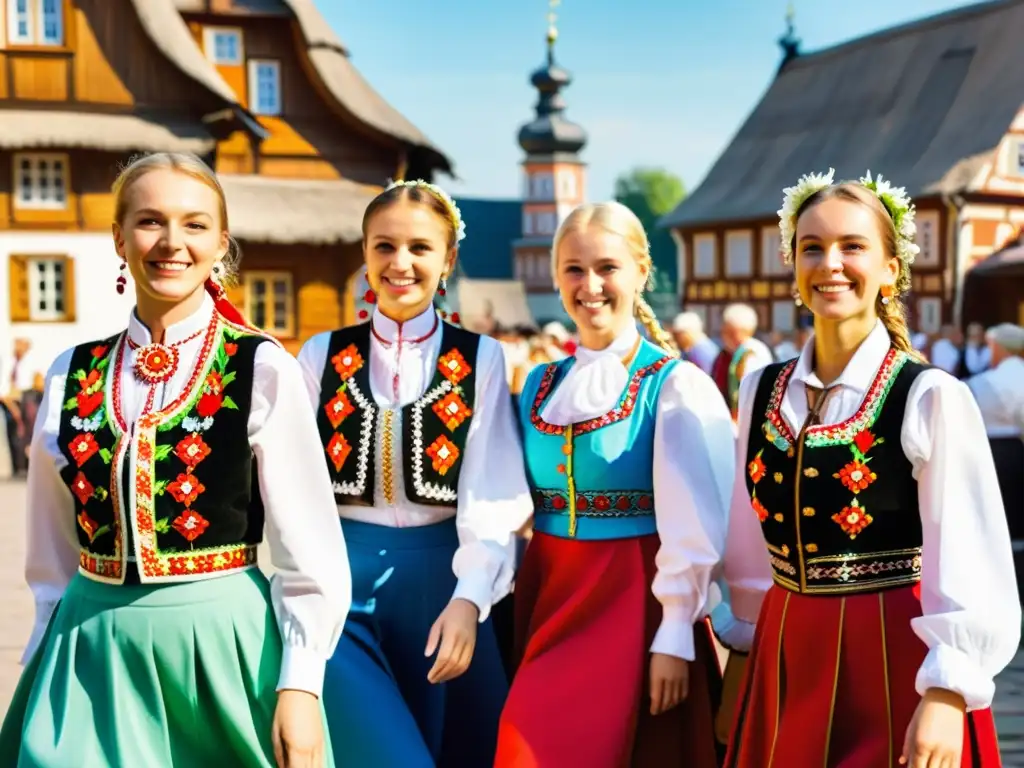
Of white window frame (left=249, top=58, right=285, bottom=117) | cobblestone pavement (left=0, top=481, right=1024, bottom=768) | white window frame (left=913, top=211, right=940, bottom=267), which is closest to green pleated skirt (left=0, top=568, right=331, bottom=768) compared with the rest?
cobblestone pavement (left=0, top=481, right=1024, bottom=768)

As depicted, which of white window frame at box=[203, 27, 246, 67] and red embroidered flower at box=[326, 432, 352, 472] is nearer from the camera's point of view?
red embroidered flower at box=[326, 432, 352, 472]

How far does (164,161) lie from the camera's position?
2.54 m

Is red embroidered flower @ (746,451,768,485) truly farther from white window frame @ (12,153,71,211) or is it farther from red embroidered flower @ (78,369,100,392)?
white window frame @ (12,153,71,211)

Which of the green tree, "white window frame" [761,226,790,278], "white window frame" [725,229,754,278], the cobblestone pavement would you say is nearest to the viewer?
the cobblestone pavement

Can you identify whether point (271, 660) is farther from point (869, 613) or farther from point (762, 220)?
point (762, 220)

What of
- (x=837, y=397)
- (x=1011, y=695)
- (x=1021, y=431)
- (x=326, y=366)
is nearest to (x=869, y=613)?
(x=837, y=397)

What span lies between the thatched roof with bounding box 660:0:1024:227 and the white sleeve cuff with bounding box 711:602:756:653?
86.9 ft

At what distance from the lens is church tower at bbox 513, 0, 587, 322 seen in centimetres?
7706

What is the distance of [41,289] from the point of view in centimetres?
2248

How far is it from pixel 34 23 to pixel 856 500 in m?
22.6

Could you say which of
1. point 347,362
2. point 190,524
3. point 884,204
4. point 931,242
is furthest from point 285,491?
point 931,242

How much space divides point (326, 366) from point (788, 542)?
1.36 m

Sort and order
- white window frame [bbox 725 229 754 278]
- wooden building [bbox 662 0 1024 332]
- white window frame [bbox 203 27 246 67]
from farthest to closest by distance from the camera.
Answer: white window frame [bbox 725 229 754 278] → wooden building [bbox 662 0 1024 332] → white window frame [bbox 203 27 246 67]

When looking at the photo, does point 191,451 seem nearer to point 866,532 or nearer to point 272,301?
point 866,532
